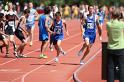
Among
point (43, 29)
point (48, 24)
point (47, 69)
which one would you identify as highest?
point (48, 24)

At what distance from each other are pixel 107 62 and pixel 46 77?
452 centimetres

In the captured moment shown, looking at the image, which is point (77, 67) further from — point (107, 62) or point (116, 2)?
point (116, 2)

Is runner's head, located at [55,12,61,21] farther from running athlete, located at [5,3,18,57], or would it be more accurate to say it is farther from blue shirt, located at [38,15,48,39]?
running athlete, located at [5,3,18,57]

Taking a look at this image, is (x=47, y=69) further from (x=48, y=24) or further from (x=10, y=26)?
(x=10, y=26)

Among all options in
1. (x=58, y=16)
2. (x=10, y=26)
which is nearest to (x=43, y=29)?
(x=10, y=26)

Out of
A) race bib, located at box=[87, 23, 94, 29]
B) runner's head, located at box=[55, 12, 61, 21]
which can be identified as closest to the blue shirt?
runner's head, located at box=[55, 12, 61, 21]

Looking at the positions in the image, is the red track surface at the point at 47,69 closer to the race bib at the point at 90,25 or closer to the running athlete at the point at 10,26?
the running athlete at the point at 10,26

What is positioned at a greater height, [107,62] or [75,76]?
[107,62]

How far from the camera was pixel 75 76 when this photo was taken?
16219 millimetres

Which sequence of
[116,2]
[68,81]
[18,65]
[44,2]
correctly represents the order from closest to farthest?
[68,81] → [18,65] → [44,2] → [116,2]

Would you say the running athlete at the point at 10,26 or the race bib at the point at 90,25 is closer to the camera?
the race bib at the point at 90,25

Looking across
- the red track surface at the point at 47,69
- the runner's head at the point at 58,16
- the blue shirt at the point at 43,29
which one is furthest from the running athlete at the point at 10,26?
the runner's head at the point at 58,16

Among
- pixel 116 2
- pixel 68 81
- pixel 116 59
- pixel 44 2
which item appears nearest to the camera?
pixel 116 59

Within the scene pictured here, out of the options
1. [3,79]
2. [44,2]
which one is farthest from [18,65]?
[44,2]
